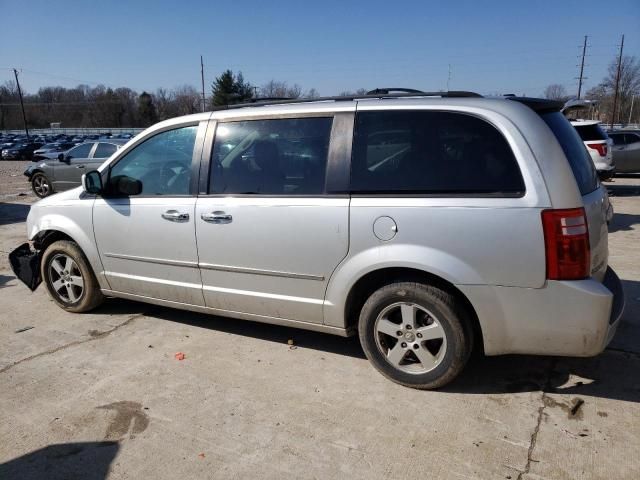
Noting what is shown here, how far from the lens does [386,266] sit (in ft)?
10.4

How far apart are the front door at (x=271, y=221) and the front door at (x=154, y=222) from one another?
0.18 meters

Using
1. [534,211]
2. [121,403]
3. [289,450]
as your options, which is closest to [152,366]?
[121,403]

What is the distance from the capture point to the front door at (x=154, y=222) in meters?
3.97

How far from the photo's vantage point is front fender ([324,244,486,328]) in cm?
298

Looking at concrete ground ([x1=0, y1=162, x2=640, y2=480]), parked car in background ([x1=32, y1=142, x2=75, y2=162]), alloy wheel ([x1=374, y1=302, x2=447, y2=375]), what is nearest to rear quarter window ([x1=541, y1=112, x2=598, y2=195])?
alloy wheel ([x1=374, y1=302, x2=447, y2=375])

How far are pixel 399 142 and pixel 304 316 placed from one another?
1.42m

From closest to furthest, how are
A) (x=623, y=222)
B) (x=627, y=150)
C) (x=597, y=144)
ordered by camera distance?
(x=623, y=222)
(x=597, y=144)
(x=627, y=150)

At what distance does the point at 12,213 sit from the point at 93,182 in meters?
9.04

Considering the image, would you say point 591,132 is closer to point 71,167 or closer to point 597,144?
point 597,144

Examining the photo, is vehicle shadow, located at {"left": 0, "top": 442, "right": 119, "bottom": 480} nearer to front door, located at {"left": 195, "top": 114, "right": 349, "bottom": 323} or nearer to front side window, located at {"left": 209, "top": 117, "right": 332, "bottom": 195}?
front door, located at {"left": 195, "top": 114, "right": 349, "bottom": 323}

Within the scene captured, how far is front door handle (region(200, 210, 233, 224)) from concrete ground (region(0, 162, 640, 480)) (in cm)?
108

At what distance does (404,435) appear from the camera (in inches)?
112

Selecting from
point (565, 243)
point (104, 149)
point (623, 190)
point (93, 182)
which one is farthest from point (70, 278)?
point (623, 190)

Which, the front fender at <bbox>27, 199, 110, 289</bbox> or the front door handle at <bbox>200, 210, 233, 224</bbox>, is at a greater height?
the front door handle at <bbox>200, 210, 233, 224</bbox>
